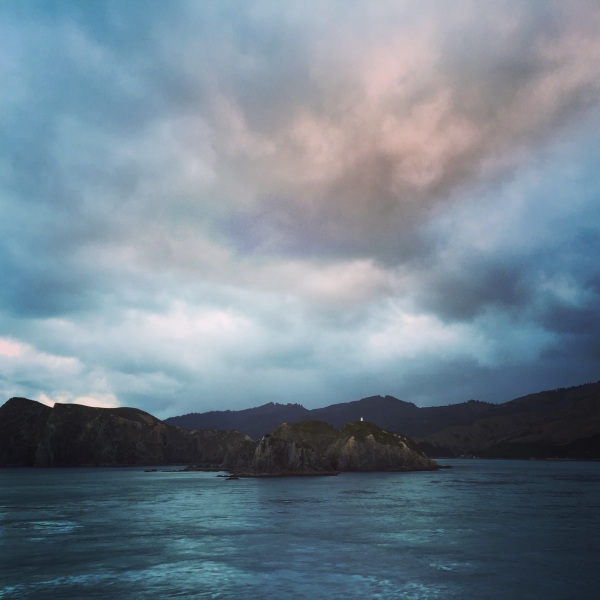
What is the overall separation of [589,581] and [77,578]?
3996cm

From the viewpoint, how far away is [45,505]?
105m

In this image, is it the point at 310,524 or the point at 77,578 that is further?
the point at 310,524

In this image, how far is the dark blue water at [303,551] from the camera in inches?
1531

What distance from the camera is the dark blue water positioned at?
38.9m

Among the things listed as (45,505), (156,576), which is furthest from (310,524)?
(45,505)

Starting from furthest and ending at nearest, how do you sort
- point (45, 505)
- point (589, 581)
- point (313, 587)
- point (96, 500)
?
point (96, 500) → point (45, 505) → point (589, 581) → point (313, 587)

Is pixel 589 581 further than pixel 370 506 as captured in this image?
No

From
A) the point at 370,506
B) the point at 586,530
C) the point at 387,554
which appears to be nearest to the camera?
the point at 387,554

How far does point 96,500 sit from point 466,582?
311 feet

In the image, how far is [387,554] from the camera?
5109cm

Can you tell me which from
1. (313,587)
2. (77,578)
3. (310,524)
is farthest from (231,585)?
(310,524)

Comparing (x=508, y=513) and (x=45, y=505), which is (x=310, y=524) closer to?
(x=508, y=513)

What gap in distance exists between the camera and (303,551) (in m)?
52.4

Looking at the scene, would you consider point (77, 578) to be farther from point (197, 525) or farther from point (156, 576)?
point (197, 525)
